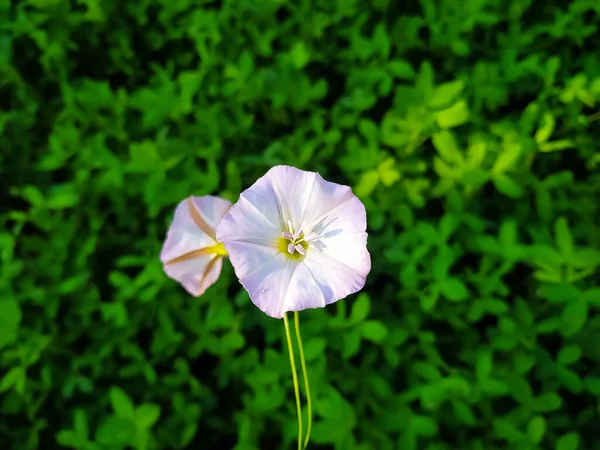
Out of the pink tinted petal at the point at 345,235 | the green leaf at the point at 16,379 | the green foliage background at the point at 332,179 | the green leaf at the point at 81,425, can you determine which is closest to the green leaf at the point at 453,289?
the green foliage background at the point at 332,179

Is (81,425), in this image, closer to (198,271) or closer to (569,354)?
(198,271)

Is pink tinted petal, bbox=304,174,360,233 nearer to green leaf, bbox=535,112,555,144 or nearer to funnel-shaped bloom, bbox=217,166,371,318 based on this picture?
funnel-shaped bloom, bbox=217,166,371,318

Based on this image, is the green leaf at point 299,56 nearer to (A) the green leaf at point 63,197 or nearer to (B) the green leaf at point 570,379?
(A) the green leaf at point 63,197

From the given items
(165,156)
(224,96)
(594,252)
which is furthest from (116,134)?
(594,252)

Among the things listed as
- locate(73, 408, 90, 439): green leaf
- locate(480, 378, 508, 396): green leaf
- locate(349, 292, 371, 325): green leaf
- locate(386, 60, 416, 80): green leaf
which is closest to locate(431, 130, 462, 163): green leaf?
locate(386, 60, 416, 80): green leaf

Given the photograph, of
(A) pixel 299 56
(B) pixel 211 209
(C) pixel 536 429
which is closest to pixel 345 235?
(B) pixel 211 209

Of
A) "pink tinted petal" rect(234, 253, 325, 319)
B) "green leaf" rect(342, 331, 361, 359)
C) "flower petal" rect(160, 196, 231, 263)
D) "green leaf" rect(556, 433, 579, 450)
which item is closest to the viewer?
"pink tinted petal" rect(234, 253, 325, 319)
